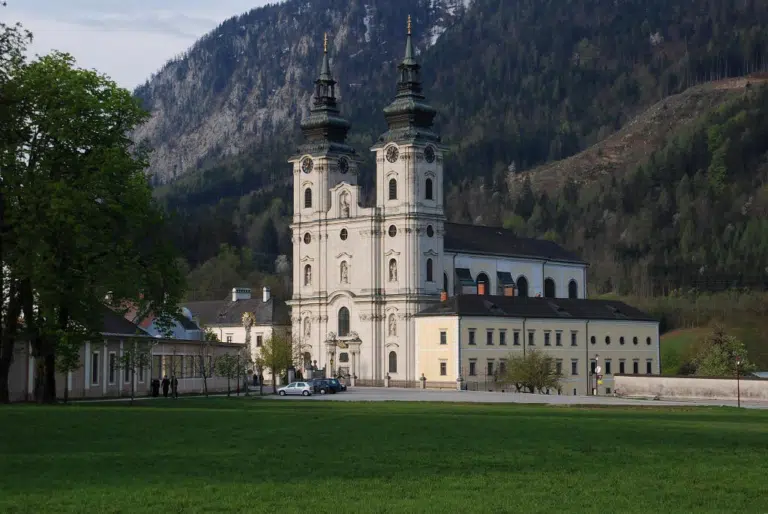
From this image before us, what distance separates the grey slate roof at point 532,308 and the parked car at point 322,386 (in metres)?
19.9

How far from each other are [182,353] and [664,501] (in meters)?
69.9

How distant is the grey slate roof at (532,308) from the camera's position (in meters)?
118

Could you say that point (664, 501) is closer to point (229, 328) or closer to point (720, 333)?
point (720, 333)

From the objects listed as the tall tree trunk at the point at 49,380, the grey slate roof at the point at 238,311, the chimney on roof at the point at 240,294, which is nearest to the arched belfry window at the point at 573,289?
the grey slate roof at the point at 238,311

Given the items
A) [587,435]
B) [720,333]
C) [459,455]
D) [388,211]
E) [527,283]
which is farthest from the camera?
[527,283]

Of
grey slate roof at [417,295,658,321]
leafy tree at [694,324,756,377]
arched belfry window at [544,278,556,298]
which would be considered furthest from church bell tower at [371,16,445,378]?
leafy tree at [694,324,756,377]

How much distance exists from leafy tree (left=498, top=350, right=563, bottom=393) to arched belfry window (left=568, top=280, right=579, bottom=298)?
124 feet

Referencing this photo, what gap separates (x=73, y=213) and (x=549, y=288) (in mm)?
96960

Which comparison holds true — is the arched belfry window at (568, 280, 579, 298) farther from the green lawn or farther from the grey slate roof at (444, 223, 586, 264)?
the green lawn

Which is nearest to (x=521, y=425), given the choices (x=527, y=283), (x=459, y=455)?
(x=459, y=455)

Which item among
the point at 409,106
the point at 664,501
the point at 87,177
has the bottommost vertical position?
the point at 664,501

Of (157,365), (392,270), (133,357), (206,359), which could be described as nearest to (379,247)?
(392,270)

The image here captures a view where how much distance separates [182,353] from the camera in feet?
300

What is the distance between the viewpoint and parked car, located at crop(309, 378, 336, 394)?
3812 inches
